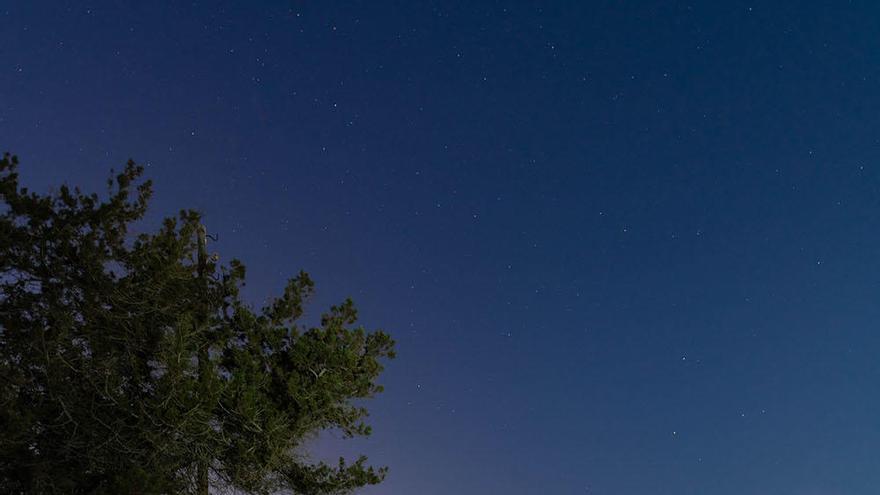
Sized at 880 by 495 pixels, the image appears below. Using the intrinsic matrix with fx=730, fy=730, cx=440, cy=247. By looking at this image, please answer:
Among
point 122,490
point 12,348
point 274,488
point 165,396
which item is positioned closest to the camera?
point 122,490

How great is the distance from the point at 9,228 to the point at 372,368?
671 centimetres

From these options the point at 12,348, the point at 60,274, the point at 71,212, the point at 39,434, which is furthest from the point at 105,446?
the point at 71,212

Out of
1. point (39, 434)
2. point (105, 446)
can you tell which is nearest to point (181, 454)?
point (105, 446)

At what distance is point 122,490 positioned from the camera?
34.8ft

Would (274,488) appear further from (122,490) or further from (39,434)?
(39,434)

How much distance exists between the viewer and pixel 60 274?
12.7 metres

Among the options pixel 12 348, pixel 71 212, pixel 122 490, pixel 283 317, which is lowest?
pixel 122 490

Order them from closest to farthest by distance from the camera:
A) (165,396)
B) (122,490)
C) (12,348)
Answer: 1. (122,490)
2. (165,396)
3. (12,348)

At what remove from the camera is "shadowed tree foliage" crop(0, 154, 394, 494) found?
11.5 meters

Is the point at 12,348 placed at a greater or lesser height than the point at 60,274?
lesser

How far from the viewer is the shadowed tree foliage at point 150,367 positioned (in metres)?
11.5

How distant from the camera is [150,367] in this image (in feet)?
41.7

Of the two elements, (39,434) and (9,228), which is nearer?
(39,434)

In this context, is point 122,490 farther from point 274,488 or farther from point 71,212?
point 71,212
